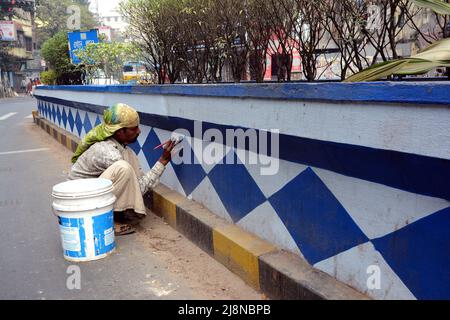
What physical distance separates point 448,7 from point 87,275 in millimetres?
2683

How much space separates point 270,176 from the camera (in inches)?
105

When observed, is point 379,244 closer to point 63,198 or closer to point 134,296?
point 134,296

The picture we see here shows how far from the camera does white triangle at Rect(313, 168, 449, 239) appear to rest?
1748mm

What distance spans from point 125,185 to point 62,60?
7860 mm

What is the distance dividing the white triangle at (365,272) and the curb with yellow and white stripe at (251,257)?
0.04 m

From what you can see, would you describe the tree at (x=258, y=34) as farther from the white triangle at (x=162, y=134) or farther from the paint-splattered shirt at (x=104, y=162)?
the paint-splattered shirt at (x=104, y=162)

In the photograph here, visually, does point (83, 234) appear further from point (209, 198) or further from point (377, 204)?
point (377, 204)

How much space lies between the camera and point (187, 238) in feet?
11.8

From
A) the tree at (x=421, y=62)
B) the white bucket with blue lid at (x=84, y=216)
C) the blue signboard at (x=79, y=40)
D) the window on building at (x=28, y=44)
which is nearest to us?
the tree at (x=421, y=62)

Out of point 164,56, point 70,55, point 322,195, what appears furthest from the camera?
point 70,55

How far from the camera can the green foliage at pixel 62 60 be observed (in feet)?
33.5

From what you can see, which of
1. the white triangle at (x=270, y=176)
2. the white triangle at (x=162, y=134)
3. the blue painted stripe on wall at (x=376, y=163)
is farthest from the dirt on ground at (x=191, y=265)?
the blue painted stripe on wall at (x=376, y=163)

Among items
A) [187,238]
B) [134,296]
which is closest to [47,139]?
[187,238]

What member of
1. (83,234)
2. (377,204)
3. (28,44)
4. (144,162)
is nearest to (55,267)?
(83,234)
